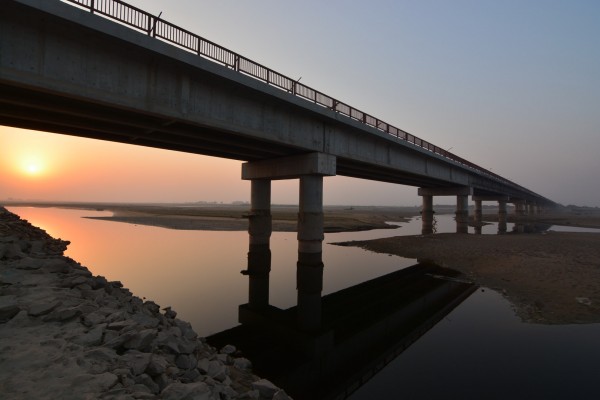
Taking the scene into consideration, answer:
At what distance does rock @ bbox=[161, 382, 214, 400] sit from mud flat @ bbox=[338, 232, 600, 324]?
12.2 metres

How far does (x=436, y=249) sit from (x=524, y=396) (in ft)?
74.7

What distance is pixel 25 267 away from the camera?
9.04 meters

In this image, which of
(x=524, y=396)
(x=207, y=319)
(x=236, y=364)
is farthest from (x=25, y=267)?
(x=524, y=396)

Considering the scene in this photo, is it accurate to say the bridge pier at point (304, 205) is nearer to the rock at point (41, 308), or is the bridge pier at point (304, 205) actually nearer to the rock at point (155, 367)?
the rock at point (41, 308)

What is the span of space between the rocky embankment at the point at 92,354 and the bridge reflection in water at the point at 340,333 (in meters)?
1.69

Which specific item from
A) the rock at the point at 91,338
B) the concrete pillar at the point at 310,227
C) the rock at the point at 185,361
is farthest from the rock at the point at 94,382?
the concrete pillar at the point at 310,227

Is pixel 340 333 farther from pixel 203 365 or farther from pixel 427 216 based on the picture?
pixel 427 216

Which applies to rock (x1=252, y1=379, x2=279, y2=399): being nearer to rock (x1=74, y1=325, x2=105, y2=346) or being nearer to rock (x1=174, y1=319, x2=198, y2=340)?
rock (x1=174, y1=319, x2=198, y2=340)

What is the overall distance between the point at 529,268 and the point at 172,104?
2273cm

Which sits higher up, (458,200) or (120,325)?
(458,200)

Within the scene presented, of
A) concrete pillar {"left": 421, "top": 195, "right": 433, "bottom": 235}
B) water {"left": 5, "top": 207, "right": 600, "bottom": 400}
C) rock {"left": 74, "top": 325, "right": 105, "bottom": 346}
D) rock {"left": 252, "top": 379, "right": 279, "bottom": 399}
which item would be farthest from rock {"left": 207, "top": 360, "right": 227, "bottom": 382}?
concrete pillar {"left": 421, "top": 195, "right": 433, "bottom": 235}

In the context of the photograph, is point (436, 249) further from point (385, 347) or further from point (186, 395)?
point (186, 395)

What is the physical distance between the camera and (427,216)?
50812 millimetres

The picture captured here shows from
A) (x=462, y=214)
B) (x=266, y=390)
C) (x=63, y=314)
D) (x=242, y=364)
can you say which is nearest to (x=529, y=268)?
(x=242, y=364)
